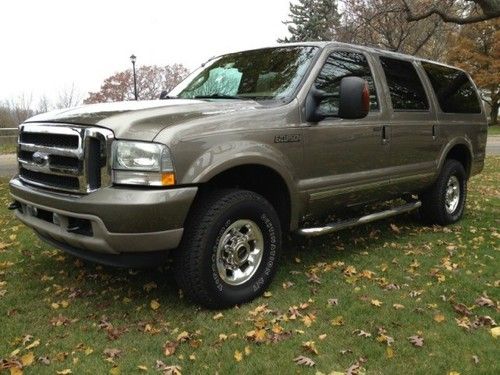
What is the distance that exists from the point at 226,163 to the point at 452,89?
3987 millimetres

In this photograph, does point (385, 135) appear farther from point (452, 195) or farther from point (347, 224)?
point (452, 195)

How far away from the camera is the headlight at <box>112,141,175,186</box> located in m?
3.24

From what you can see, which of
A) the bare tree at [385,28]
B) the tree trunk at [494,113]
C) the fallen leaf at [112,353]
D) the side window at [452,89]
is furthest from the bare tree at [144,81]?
the fallen leaf at [112,353]

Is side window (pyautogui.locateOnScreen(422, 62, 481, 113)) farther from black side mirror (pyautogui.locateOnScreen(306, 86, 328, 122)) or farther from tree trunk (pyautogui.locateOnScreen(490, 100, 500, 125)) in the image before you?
tree trunk (pyautogui.locateOnScreen(490, 100, 500, 125))

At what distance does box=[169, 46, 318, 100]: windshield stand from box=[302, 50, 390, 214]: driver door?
9.6 inches

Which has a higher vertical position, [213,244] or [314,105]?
[314,105]

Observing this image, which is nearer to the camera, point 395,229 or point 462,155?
point 395,229

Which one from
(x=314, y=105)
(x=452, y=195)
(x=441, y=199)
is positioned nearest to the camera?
(x=314, y=105)

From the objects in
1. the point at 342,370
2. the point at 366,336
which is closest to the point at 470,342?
the point at 366,336

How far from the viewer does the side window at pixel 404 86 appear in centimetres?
529

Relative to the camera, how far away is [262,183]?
166 inches

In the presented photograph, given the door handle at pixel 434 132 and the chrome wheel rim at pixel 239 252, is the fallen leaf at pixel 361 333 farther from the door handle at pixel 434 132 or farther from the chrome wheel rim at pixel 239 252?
the door handle at pixel 434 132

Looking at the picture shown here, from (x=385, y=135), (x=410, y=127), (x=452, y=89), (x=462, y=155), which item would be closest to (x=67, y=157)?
(x=385, y=135)

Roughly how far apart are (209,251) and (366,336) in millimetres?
1203
